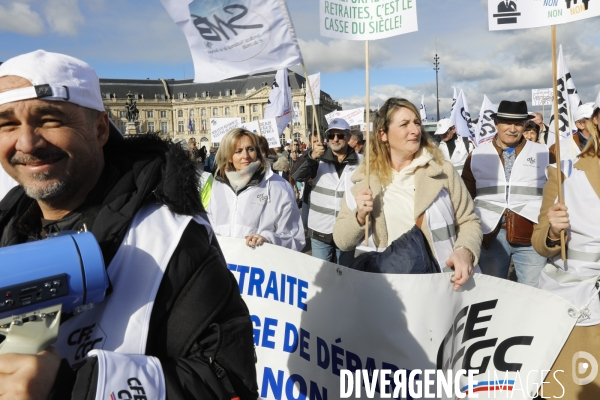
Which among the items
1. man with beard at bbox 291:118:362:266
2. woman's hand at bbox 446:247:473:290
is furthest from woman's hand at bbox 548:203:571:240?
man with beard at bbox 291:118:362:266

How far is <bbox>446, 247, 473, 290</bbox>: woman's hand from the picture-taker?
2.61 metres

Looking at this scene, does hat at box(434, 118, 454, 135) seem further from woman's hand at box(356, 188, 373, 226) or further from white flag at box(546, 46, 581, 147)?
woman's hand at box(356, 188, 373, 226)

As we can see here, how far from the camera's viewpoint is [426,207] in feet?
10.1

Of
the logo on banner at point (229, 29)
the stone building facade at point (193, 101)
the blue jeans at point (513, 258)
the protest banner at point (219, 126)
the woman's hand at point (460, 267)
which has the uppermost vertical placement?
the stone building facade at point (193, 101)

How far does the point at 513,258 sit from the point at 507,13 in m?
2.25

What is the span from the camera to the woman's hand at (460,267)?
2.61 metres

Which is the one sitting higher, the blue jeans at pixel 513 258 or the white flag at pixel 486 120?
the white flag at pixel 486 120

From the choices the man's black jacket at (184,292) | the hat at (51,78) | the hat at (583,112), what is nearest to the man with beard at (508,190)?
the hat at (583,112)

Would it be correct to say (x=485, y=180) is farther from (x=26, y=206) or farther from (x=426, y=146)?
(x=26, y=206)

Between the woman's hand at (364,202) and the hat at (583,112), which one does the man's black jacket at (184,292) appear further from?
the hat at (583,112)

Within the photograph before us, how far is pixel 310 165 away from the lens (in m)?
6.05

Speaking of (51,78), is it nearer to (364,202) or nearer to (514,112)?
(364,202)

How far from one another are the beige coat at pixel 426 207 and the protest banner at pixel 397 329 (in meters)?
0.34

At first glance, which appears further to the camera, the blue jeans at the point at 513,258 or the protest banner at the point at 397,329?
the blue jeans at the point at 513,258
